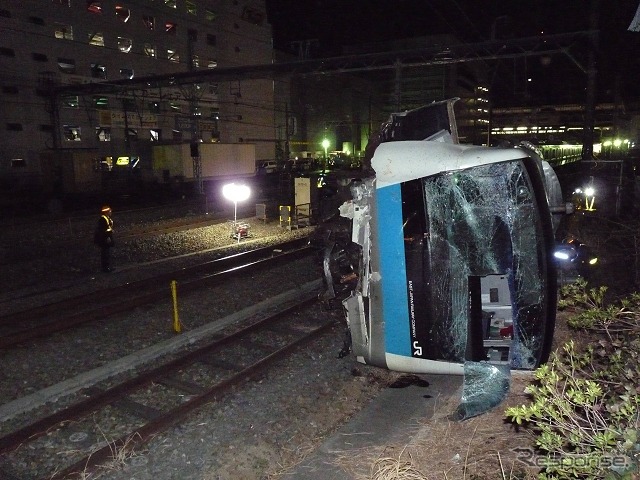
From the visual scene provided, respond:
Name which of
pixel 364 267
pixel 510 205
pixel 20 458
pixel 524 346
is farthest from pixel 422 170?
pixel 20 458

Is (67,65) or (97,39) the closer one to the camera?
(67,65)

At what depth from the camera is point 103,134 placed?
1668 inches

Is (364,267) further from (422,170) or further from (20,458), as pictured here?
(20,458)

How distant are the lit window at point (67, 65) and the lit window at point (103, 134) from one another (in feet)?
15.9

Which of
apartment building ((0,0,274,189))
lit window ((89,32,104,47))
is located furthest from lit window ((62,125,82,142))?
lit window ((89,32,104,47))

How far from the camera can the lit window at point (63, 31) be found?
1510 inches

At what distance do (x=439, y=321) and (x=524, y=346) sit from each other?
2.88ft

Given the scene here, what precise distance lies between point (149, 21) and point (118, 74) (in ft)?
21.2

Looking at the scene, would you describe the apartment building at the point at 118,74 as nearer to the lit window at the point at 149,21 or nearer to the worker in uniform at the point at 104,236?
the lit window at the point at 149,21

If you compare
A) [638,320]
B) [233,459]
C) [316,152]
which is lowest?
[233,459]

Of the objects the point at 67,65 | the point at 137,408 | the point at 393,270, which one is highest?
the point at 67,65

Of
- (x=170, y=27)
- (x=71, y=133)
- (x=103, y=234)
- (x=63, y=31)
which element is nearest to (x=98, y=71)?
(x=63, y=31)

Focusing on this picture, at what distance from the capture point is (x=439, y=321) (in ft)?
17.1

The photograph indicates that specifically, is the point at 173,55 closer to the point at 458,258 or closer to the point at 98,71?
the point at 98,71
